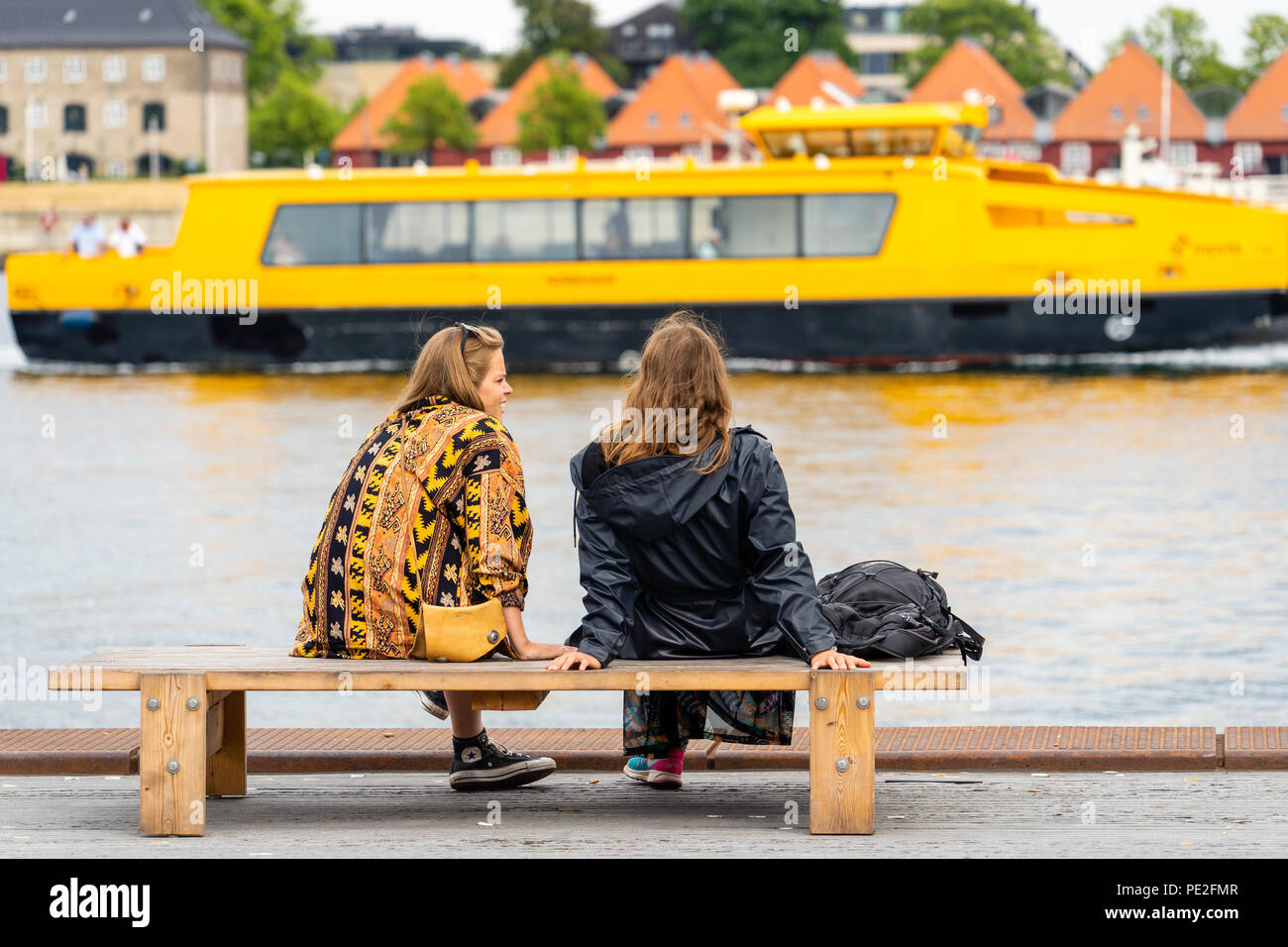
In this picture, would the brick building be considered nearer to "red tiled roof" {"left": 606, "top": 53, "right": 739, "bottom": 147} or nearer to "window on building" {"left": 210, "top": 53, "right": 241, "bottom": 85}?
"window on building" {"left": 210, "top": 53, "right": 241, "bottom": 85}

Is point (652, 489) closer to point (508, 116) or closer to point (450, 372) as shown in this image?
point (450, 372)

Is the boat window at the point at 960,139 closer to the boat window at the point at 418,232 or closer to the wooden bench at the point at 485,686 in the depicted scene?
the boat window at the point at 418,232

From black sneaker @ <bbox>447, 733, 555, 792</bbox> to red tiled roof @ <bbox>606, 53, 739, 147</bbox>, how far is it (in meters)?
83.5

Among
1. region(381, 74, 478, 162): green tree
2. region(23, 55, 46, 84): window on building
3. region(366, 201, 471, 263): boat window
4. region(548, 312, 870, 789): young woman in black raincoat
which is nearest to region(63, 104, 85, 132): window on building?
region(23, 55, 46, 84): window on building

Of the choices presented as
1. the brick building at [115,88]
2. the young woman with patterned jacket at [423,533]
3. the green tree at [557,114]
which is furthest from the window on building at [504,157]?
the young woman with patterned jacket at [423,533]

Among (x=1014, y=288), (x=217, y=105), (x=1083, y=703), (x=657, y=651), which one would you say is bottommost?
(x=1083, y=703)

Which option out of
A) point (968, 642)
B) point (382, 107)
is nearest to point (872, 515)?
point (968, 642)

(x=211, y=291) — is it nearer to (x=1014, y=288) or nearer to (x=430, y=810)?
(x=1014, y=288)

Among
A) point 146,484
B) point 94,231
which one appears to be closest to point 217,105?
point 94,231

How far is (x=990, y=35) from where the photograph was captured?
9244cm

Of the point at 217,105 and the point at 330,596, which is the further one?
the point at 217,105

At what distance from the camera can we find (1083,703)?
305 inches

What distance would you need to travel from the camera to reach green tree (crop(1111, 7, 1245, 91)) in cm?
8994
